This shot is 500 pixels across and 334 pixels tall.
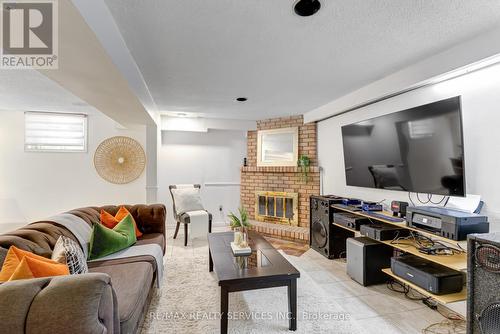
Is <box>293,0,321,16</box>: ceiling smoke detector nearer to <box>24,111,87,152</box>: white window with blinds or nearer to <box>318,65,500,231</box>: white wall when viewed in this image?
<box>318,65,500,231</box>: white wall

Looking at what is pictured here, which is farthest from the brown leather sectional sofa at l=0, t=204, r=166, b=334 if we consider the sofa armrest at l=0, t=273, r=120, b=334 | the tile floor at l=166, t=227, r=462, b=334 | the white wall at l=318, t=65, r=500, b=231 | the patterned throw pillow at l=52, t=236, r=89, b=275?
the white wall at l=318, t=65, r=500, b=231

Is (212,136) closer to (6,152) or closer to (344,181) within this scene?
(344,181)

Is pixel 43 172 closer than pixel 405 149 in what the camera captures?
No

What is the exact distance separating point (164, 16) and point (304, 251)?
3369mm

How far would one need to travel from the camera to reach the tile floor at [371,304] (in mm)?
1937

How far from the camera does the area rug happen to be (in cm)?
188

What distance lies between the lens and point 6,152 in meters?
4.14

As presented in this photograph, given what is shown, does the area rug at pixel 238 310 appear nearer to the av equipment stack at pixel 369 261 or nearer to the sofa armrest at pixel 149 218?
the av equipment stack at pixel 369 261

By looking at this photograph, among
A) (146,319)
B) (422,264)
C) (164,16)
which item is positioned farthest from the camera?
(422,264)

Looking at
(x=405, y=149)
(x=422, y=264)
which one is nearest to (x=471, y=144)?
(x=405, y=149)

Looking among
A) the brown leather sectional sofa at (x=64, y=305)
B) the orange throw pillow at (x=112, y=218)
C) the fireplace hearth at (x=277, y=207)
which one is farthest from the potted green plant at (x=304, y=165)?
the brown leather sectional sofa at (x=64, y=305)

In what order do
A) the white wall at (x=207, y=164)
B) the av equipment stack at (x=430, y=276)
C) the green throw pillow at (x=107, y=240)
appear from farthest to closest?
the white wall at (x=207, y=164) < the green throw pillow at (x=107, y=240) < the av equipment stack at (x=430, y=276)

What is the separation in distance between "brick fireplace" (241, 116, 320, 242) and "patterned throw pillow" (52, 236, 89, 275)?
316 centimetres

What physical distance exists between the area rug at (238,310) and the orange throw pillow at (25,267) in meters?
0.92
